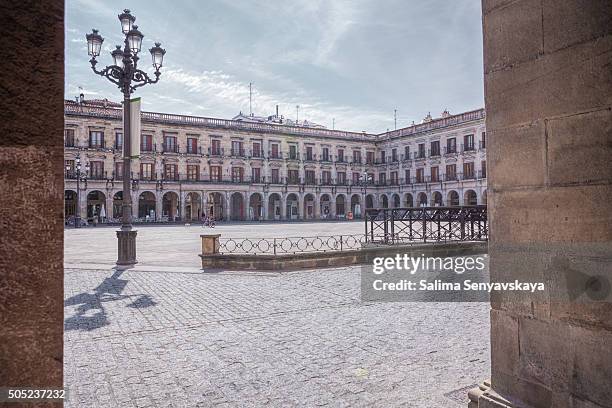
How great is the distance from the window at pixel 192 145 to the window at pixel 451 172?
3075 centimetres

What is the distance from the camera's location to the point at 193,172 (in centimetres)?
4641

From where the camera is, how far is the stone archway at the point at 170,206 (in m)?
45.6

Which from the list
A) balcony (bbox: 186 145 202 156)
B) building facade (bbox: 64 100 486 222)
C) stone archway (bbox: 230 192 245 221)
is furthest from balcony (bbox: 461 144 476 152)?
balcony (bbox: 186 145 202 156)

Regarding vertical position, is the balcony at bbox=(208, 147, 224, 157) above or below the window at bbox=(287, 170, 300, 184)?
above

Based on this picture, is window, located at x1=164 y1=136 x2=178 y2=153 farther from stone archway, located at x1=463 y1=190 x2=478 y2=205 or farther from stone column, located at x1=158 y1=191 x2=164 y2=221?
stone archway, located at x1=463 y1=190 x2=478 y2=205

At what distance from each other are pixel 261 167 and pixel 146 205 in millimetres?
14747

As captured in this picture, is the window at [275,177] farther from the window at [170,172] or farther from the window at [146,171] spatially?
the window at [146,171]

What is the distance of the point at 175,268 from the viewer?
10.5 metres

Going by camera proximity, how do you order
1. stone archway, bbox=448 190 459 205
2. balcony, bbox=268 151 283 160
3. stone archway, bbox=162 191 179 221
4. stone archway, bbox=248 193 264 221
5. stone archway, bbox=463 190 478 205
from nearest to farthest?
stone archway, bbox=463 190 478 205 → stone archway, bbox=162 191 179 221 → stone archway, bbox=448 190 459 205 → stone archway, bbox=248 193 264 221 → balcony, bbox=268 151 283 160

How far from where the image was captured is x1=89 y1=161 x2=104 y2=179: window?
1609 inches

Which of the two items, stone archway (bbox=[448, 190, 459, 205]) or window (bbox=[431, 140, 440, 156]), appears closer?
stone archway (bbox=[448, 190, 459, 205])

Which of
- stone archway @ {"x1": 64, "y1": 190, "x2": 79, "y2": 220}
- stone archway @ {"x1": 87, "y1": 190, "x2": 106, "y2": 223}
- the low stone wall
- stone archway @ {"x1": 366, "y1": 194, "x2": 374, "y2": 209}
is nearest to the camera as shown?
the low stone wall

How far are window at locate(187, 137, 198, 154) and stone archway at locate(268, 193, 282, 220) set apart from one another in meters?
11.6

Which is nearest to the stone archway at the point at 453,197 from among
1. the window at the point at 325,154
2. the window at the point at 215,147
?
the window at the point at 325,154
